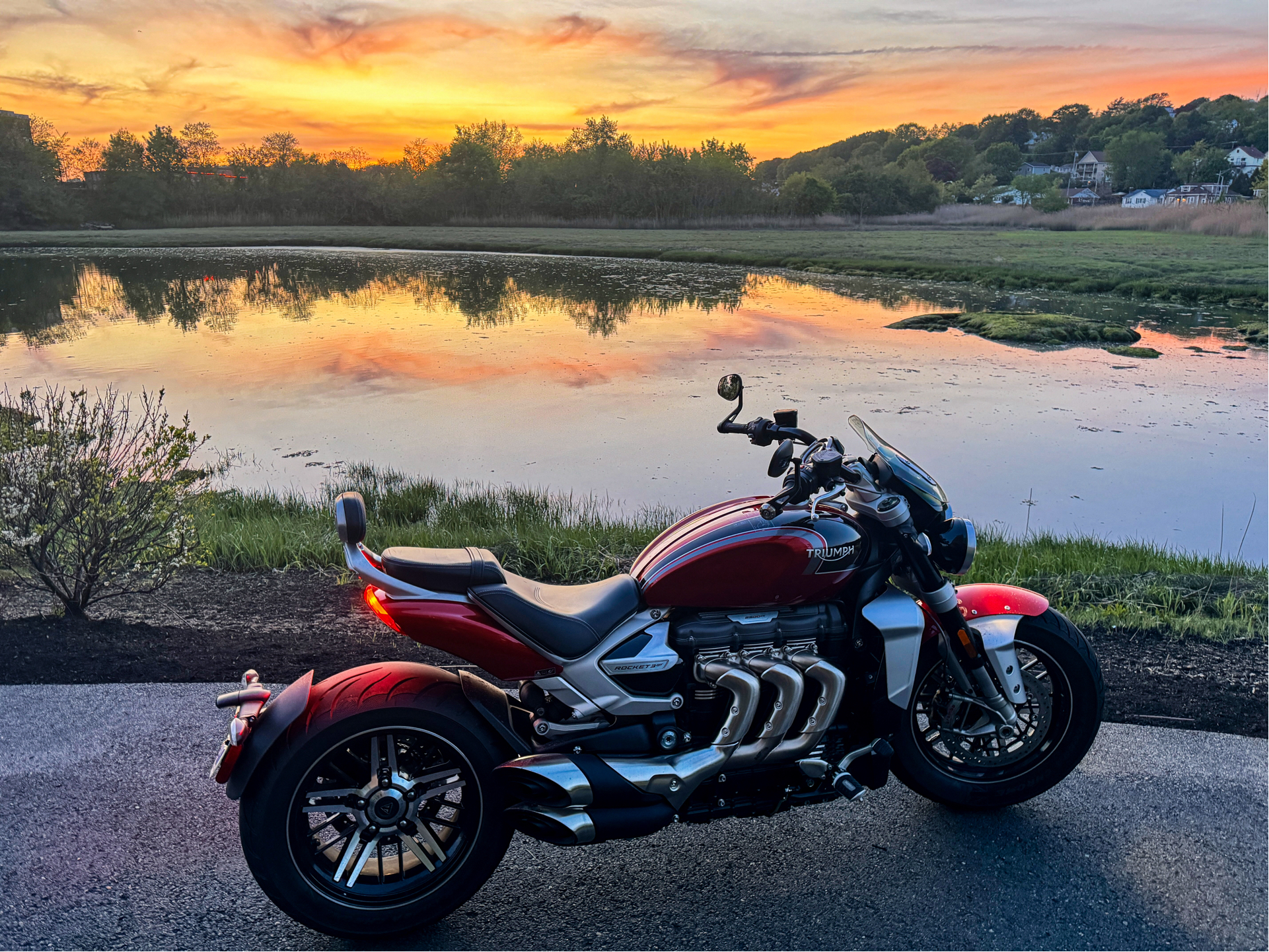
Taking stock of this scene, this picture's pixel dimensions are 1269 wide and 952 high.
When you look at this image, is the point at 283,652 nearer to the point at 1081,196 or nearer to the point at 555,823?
the point at 555,823

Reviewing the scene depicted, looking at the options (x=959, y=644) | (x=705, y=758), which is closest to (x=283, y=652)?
(x=705, y=758)

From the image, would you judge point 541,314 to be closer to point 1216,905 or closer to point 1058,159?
point 1216,905

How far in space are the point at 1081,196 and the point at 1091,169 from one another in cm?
1403

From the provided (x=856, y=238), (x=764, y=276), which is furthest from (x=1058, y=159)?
(x=764, y=276)

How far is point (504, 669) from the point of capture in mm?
2551

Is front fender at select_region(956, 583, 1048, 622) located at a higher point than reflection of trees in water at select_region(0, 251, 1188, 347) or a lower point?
lower

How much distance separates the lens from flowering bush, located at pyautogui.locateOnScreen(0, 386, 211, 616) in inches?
171

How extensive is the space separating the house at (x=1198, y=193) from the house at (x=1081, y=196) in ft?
22.2

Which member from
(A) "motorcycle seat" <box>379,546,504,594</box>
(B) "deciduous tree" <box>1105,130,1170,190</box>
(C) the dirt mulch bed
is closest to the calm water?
(C) the dirt mulch bed

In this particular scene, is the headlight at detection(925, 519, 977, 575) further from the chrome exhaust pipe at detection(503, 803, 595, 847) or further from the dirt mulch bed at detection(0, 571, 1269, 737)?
the dirt mulch bed at detection(0, 571, 1269, 737)

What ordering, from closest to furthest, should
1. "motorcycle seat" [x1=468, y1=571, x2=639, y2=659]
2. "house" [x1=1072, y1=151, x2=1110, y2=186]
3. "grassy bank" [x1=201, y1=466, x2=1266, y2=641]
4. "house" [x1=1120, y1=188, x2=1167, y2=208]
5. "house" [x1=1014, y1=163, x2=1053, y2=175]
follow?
"motorcycle seat" [x1=468, y1=571, x2=639, y2=659]
"grassy bank" [x1=201, y1=466, x2=1266, y2=641]
"house" [x1=1120, y1=188, x2=1167, y2=208]
"house" [x1=1072, y1=151, x2=1110, y2=186]
"house" [x1=1014, y1=163, x2=1053, y2=175]

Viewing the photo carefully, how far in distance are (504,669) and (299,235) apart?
48.4 metres

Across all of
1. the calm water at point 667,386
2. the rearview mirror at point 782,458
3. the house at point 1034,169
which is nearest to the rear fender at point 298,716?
the rearview mirror at point 782,458

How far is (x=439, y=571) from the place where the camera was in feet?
8.19
